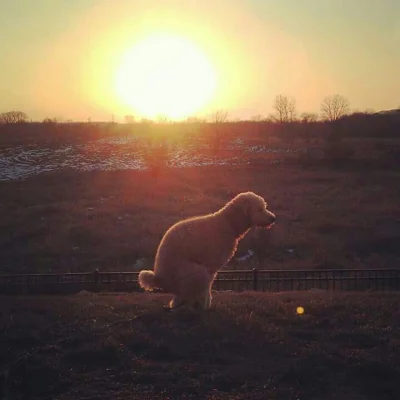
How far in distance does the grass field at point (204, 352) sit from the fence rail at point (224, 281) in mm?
4764

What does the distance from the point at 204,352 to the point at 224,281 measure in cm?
765

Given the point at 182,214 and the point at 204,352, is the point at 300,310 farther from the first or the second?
the point at 182,214

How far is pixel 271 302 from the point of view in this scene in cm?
892

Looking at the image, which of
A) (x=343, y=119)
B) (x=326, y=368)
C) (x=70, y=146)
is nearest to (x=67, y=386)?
(x=326, y=368)

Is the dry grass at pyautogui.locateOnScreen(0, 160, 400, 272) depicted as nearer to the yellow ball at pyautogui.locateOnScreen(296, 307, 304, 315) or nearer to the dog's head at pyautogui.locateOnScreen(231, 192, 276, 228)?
the dog's head at pyautogui.locateOnScreen(231, 192, 276, 228)

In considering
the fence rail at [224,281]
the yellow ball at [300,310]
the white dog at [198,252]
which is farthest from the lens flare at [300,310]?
the fence rail at [224,281]

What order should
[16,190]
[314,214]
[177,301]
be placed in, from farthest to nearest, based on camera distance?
1. [16,190]
2. [314,214]
3. [177,301]

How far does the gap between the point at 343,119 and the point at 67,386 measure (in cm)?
7106

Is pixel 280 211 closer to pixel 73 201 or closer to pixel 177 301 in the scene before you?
pixel 73 201

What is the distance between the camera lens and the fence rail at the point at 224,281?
44.0ft

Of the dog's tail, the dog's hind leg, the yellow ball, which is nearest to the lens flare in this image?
the yellow ball

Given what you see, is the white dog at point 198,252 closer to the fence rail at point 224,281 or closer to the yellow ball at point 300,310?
the yellow ball at point 300,310

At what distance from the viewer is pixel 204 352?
6227mm

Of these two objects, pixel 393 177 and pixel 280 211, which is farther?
pixel 393 177
